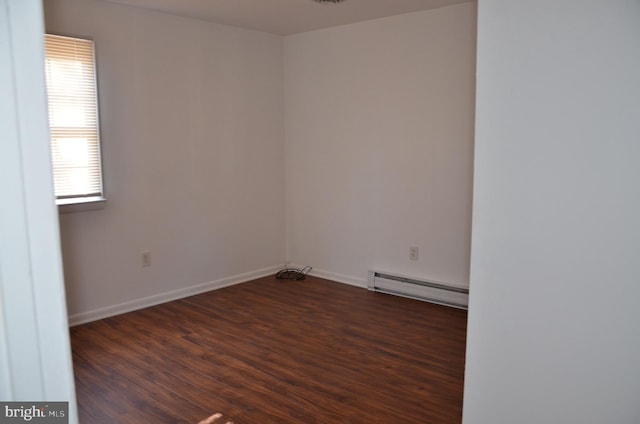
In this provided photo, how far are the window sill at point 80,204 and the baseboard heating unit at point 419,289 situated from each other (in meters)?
2.43

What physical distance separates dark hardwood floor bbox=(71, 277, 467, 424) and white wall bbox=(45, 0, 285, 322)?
35 cm

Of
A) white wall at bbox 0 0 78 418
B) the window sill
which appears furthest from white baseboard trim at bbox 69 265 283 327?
white wall at bbox 0 0 78 418

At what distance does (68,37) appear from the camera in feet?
11.1

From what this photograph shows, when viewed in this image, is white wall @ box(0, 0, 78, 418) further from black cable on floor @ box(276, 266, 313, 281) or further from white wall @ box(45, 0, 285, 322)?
black cable on floor @ box(276, 266, 313, 281)

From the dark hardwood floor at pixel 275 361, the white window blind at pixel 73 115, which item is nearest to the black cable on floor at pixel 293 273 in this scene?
the dark hardwood floor at pixel 275 361

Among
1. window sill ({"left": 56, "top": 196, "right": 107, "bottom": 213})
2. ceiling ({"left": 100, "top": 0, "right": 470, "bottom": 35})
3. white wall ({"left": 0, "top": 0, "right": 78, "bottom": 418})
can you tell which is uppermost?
ceiling ({"left": 100, "top": 0, "right": 470, "bottom": 35})

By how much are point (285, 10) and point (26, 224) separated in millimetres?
3693

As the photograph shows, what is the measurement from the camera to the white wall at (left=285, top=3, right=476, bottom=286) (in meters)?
3.89

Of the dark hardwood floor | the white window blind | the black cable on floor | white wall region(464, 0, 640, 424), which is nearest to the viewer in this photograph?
white wall region(464, 0, 640, 424)

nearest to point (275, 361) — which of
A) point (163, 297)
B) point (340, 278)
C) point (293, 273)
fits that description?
point (163, 297)

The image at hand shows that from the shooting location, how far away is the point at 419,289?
13.8 ft

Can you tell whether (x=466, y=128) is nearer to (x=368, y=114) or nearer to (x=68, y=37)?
(x=368, y=114)

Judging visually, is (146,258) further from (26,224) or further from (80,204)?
(26,224)

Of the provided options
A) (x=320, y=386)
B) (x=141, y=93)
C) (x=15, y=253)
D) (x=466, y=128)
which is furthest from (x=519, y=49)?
(x=141, y=93)
